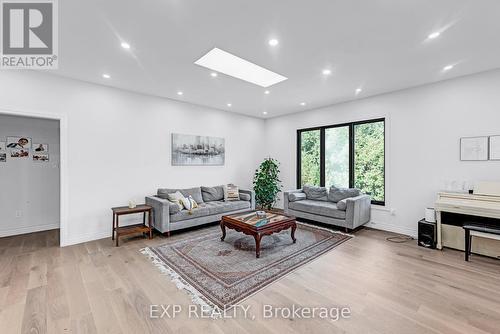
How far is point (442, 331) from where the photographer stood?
71.5 inches

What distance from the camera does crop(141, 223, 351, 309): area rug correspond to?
2.41m

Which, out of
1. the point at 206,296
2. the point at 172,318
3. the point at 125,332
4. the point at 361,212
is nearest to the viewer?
the point at 125,332

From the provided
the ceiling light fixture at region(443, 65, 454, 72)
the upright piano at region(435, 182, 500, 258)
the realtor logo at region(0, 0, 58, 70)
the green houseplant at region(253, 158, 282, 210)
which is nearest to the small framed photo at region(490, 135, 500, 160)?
the upright piano at region(435, 182, 500, 258)

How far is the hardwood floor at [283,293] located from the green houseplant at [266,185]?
2.93 m

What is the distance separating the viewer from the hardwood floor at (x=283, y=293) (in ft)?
6.18

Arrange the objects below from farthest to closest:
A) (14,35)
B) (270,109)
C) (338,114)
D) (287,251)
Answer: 1. (270,109)
2. (338,114)
3. (287,251)
4. (14,35)

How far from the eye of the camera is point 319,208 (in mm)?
4684

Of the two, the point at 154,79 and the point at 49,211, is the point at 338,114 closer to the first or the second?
the point at 154,79

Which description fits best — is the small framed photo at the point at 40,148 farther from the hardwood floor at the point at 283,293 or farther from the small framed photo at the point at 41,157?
the hardwood floor at the point at 283,293

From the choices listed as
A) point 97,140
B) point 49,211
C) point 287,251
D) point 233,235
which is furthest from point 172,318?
point 49,211

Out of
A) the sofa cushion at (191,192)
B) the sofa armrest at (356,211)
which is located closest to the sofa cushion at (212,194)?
the sofa cushion at (191,192)

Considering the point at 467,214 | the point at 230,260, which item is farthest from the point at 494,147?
the point at 230,260

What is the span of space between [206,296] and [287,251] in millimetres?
1526

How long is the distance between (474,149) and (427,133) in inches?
27.5
